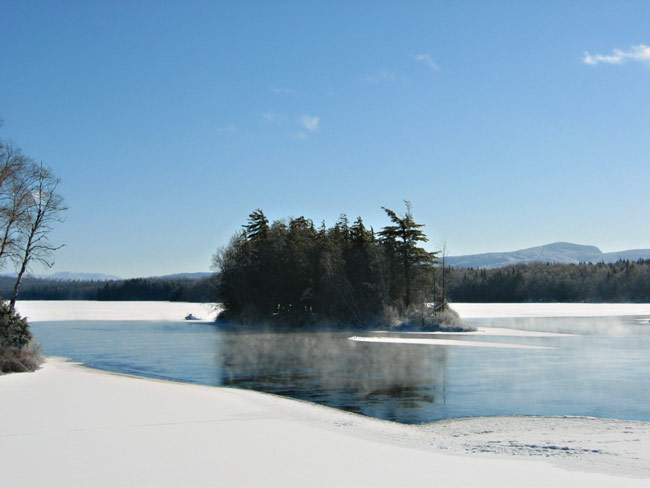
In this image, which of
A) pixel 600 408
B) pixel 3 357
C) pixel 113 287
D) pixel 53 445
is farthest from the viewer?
pixel 113 287

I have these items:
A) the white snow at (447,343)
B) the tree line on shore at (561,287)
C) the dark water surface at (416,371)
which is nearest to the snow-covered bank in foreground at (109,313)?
the white snow at (447,343)

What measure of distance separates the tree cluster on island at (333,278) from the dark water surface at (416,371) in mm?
19267

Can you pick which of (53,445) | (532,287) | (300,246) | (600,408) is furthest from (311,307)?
(532,287)

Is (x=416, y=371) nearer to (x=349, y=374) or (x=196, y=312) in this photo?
(x=349, y=374)

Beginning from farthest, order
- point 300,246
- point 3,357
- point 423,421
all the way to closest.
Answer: point 300,246
point 3,357
point 423,421

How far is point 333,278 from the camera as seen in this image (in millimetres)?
61156

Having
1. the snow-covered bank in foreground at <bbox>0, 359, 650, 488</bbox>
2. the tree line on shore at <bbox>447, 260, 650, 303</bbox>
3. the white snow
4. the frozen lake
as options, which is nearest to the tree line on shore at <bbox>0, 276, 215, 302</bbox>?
the tree line on shore at <bbox>447, 260, 650, 303</bbox>

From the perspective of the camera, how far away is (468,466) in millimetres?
9477

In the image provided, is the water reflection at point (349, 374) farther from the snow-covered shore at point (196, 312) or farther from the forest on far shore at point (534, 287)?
the forest on far shore at point (534, 287)

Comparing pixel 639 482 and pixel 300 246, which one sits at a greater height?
pixel 300 246

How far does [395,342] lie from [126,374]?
69.9ft

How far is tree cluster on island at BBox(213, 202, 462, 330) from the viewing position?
5944 centimetres

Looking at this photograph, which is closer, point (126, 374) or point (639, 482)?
point (639, 482)

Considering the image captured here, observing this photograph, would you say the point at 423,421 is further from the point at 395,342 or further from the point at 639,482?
the point at 395,342
